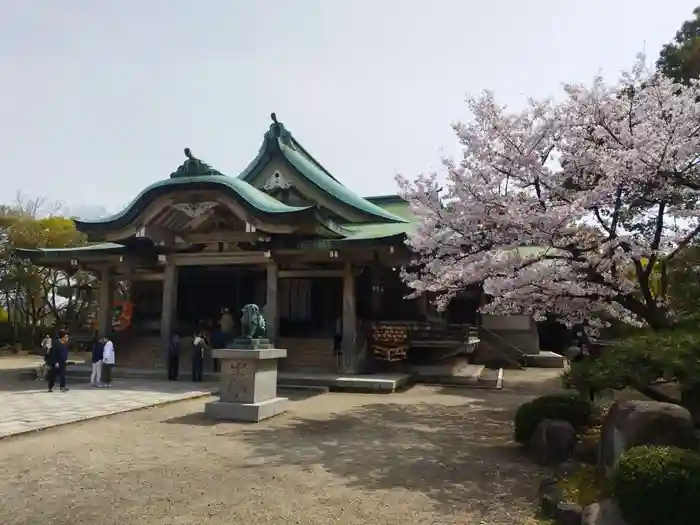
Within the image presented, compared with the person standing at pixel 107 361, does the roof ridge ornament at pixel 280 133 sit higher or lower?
higher

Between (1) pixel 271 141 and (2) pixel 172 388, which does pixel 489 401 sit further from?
(1) pixel 271 141

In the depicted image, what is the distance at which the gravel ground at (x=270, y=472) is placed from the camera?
18.0ft

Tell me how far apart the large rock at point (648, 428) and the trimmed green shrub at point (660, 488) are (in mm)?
712

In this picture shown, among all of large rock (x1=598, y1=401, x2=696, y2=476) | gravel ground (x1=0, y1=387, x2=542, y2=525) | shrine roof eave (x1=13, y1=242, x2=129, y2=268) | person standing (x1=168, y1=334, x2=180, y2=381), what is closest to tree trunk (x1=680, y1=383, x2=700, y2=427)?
large rock (x1=598, y1=401, x2=696, y2=476)

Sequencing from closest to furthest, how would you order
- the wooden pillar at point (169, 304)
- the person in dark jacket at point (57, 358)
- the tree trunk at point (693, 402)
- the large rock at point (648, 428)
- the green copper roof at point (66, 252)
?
the large rock at point (648, 428) → the tree trunk at point (693, 402) → the person in dark jacket at point (57, 358) → the wooden pillar at point (169, 304) → the green copper roof at point (66, 252)

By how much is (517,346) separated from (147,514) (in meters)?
21.4

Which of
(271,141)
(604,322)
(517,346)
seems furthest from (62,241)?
(604,322)

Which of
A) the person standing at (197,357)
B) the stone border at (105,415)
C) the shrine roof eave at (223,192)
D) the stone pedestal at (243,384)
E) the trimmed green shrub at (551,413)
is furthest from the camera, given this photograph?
the shrine roof eave at (223,192)

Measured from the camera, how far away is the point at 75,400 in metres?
12.6

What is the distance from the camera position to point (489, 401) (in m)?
14.0

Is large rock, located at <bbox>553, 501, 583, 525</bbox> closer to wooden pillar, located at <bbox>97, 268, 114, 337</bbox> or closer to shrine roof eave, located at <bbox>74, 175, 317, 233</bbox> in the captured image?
shrine roof eave, located at <bbox>74, 175, 317, 233</bbox>

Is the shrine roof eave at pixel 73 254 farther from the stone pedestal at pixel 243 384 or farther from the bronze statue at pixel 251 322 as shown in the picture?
Answer: the stone pedestal at pixel 243 384

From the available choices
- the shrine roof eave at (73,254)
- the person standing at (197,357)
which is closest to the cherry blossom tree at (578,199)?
the person standing at (197,357)

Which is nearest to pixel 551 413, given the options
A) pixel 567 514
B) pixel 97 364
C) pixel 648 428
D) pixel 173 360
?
pixel 648 428
